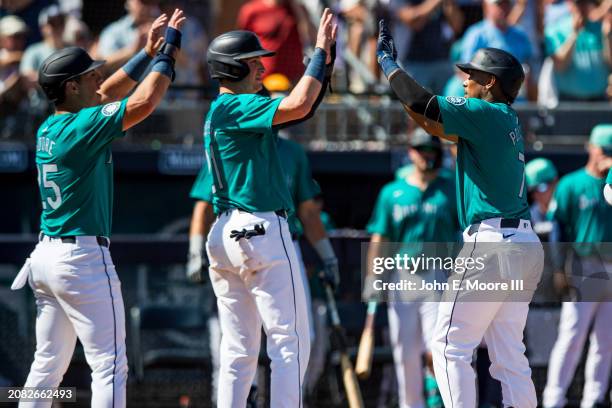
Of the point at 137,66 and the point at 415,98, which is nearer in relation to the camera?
the point at 415,98

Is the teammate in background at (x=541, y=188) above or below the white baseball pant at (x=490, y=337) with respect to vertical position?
above

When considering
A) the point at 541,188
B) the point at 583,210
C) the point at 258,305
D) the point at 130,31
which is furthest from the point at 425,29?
the point at 258,305

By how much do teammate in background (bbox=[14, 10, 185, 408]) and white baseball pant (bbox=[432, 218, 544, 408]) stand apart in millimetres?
1609

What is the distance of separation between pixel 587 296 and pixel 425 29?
143 inches

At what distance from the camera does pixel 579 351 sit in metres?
7.99

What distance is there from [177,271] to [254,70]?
2953mm

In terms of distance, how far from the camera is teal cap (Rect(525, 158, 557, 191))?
28.5 ft

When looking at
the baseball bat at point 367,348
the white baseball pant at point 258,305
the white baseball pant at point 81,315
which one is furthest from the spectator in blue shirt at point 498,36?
the white baseball pant at point 81,315

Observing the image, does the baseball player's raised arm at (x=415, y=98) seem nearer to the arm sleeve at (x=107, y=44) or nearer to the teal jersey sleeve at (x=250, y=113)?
the teal jersey sleeve at (x=250, y=113)

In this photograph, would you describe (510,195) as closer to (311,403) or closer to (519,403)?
(519,403)

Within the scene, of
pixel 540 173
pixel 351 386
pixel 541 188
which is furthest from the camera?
pixel 541 188

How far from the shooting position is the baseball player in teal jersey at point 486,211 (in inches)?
227

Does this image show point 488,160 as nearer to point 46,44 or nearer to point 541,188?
point 541,188

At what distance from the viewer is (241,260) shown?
591cm
